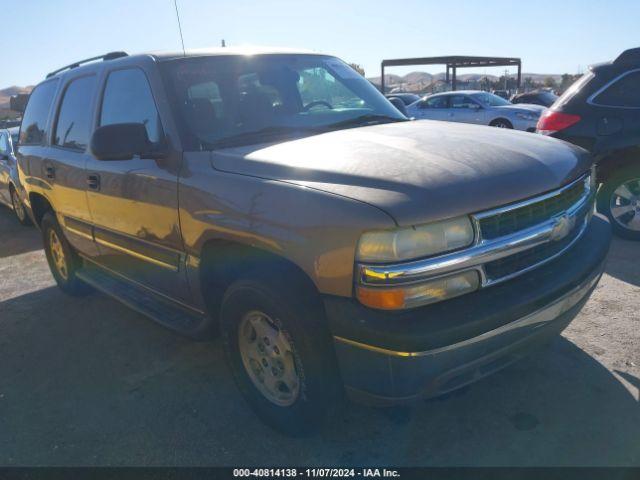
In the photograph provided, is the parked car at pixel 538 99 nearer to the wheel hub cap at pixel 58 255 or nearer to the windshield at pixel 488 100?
the windshield at pixel 488 100

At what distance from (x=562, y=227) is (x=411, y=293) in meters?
1.00

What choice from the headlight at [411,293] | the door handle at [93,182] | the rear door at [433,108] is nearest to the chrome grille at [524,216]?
the headlight at [411,293]

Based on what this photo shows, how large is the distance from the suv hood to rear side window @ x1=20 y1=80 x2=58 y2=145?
2.86 metres

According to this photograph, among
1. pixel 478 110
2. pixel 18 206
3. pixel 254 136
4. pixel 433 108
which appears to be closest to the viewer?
pixel 254 136

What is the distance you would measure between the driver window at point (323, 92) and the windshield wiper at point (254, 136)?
396 mm

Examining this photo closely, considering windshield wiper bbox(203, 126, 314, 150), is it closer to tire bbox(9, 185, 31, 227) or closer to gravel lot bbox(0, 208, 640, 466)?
gravel lot bbox(0, 208, 640, 466)

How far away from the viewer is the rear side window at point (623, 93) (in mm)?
5332

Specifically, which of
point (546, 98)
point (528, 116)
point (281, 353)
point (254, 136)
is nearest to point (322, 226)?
point (281, 353)

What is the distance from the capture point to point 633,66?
17.6ft

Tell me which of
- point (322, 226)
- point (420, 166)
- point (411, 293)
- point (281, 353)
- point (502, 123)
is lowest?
point (502, 123)

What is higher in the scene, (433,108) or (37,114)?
(37,114)

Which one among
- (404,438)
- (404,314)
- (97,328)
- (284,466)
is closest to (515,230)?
(404,314)

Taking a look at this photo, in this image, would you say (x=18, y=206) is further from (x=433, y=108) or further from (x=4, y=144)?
(x=433, y=108)

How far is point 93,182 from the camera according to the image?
3750 millimetres
